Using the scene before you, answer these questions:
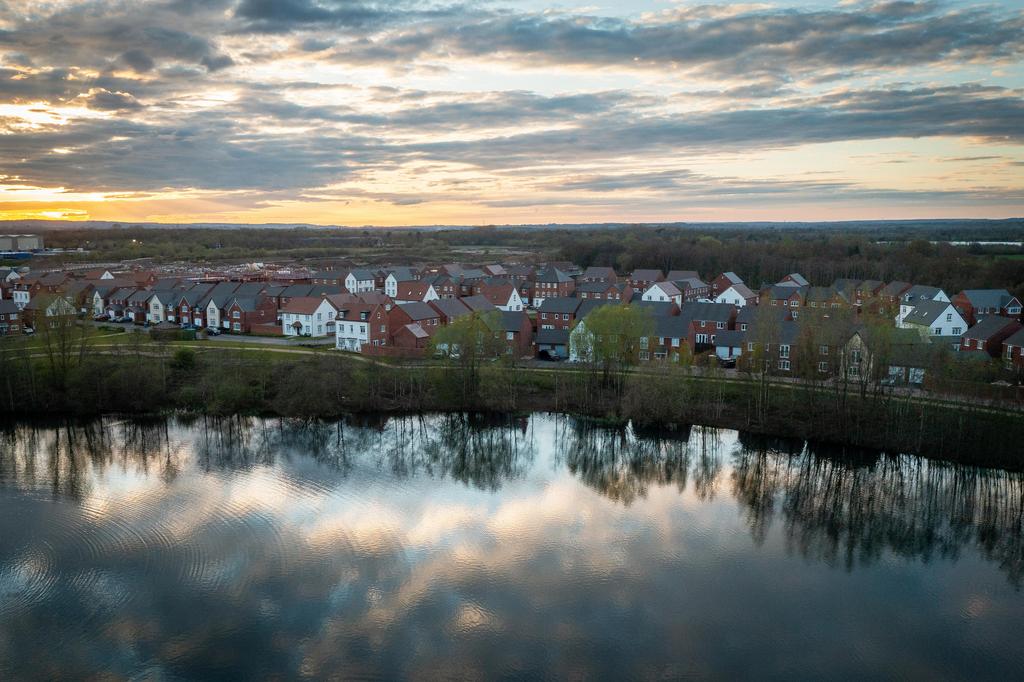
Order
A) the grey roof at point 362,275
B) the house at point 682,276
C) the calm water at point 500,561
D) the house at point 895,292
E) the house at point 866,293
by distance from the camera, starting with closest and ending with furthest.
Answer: the calm water at point 500,561
the house at point 866,293
the house at point 895,292
the house at point 682,276
the grey roof at point 362,275

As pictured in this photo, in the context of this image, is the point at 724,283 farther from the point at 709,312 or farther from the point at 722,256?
the point at 709,312

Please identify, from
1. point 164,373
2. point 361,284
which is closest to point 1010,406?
point 164,373

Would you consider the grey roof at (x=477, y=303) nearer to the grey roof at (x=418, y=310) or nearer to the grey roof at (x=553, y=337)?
the grey roof at (x=418, y=310)

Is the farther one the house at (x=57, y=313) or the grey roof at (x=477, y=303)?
the grey roof at (x=477, y=303)

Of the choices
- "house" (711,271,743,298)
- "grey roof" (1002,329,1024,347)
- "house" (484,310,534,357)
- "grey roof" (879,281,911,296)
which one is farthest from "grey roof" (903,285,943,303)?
"house" (484,310,534,357)

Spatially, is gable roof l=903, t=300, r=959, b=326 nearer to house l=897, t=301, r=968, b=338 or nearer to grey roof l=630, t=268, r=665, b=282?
house l=897, t=301, r=968, b=338

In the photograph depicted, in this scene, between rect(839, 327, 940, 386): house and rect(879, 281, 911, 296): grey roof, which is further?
rect(879, 281, 911, 296): grey roof

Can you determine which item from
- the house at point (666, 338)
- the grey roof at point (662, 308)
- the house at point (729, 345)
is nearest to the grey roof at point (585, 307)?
the grey roof at point (662, 308)
